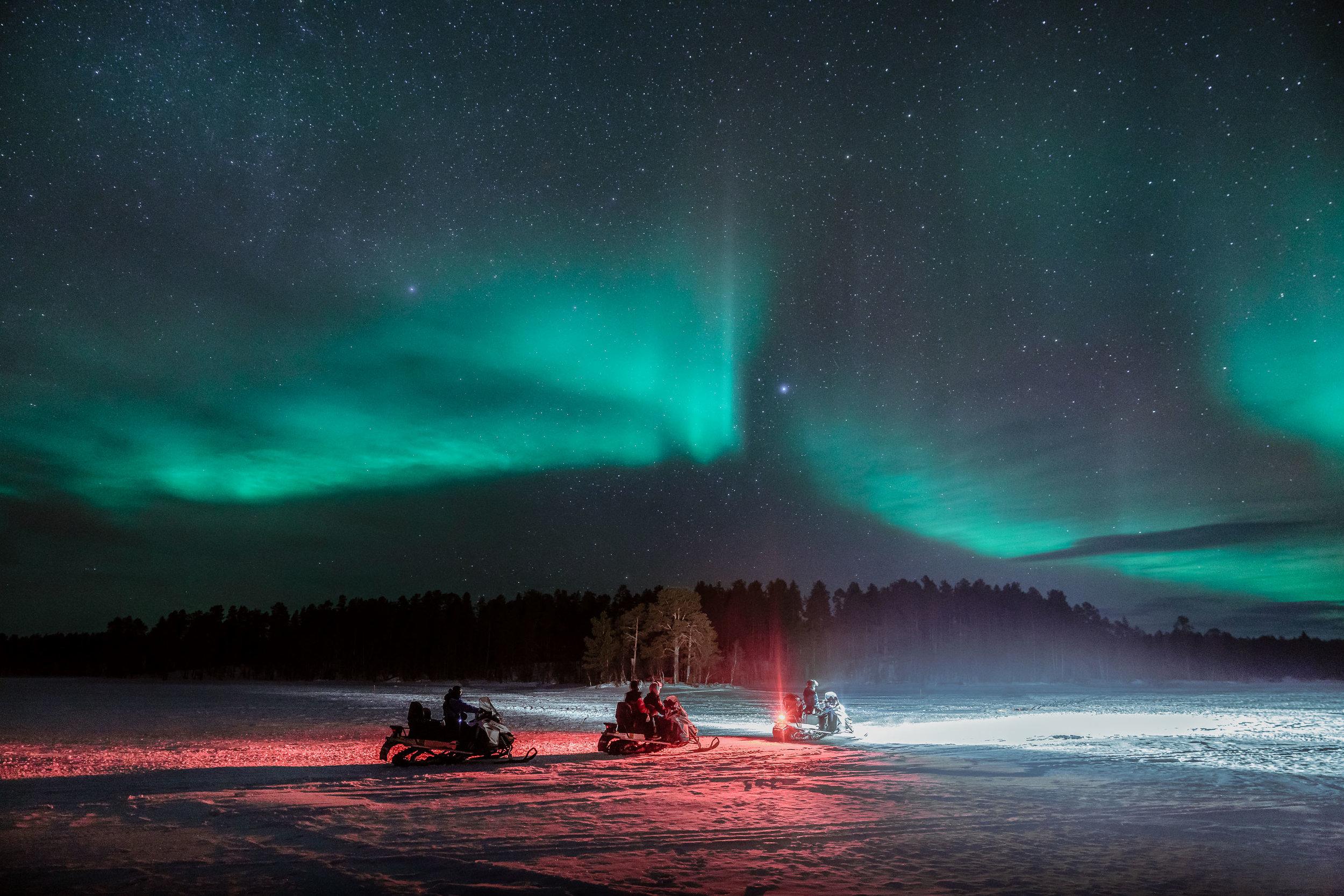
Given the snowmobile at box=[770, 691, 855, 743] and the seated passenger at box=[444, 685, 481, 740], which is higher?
the seated passenger at box=[444, 685, 481, 740]

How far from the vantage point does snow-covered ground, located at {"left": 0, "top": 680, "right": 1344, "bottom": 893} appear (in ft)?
24.5

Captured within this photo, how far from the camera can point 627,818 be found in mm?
10328

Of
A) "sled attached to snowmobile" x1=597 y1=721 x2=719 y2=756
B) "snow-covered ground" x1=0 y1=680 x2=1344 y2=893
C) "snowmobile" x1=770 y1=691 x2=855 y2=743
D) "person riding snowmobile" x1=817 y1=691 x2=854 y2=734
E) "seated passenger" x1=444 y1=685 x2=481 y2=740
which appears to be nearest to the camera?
"snow-covered ground" x1=0 y1=680 x2=1344 y2=893

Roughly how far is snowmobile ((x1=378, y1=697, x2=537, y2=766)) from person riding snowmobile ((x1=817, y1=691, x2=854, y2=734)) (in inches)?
380

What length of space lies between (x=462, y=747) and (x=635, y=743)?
406 centimetres

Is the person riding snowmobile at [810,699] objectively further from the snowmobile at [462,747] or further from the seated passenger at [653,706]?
the snowmobile at [462,747]

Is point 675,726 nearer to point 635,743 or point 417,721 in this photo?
point 635,743

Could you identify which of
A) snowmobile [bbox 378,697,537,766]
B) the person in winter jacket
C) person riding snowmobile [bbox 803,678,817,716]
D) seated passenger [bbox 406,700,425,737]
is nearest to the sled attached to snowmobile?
the person in winter jacket

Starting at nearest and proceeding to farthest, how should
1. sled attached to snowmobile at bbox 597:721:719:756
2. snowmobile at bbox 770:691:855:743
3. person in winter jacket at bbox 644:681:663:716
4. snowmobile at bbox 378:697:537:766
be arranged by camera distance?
snowmobile at bbox 378:697:537:766
sled attached to snowmobile at bbox 597:721:719:756
person in winter jacket at bbox 644:681:663:716
snowmobile at bbox 770:691:855:743

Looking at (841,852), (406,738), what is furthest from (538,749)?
(841,852)

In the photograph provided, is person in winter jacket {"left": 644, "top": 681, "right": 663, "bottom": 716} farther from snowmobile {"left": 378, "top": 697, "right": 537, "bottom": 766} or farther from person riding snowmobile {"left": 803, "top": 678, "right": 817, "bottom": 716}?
person riding snowmobile {"left": 803, "top": 678, "right": 817, "bottom": 716}

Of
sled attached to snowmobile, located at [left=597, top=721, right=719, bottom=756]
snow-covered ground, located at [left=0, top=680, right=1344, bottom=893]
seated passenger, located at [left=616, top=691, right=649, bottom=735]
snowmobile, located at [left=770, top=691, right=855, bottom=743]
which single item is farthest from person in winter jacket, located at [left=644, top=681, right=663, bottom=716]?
snowmobile, located at [left=770, top=691, right=855, bottom=743]

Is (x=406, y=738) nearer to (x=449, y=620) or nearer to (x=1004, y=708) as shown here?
(x=1004, y=708)

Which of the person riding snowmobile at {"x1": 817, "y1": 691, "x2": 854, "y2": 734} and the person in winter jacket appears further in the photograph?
the person riding snowmobile at {"x1": 817, "y1": 691, "x2": 854, "y2": 734}
